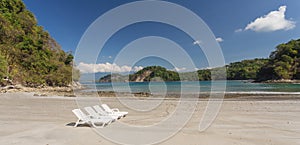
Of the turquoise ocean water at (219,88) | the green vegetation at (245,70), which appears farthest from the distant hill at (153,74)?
the green vegetation at (245,70)

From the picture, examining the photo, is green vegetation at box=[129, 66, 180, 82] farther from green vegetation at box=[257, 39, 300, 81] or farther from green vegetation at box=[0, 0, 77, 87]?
green vegetation at box=[257, 39, 300, 81]

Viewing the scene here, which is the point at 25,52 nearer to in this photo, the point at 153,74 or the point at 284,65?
the point at 153,74

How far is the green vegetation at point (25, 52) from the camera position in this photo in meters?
46.7

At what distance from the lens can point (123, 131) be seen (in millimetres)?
6859

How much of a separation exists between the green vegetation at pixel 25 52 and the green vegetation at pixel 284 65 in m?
91.7

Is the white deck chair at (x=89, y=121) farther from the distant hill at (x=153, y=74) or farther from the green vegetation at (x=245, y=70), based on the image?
the green vegetation at (x=245, y=70)

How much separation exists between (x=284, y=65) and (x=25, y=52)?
10429 cm

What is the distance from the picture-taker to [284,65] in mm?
92000

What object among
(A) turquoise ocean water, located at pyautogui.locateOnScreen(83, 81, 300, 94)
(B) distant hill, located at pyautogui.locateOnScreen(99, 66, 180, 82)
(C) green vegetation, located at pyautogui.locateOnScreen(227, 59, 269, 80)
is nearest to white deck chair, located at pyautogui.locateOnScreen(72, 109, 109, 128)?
(B) distant hill, located at pyautogui.locateOnScreen(99, 66, 180, 82)

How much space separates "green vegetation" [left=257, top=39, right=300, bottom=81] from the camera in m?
91.5

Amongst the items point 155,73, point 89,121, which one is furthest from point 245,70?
point 89,121

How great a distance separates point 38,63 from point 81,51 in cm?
4957

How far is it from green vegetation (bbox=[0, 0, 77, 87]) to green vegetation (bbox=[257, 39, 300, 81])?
301 feet

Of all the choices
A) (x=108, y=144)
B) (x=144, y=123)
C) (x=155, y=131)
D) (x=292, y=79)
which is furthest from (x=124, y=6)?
(x=292, y=79)
